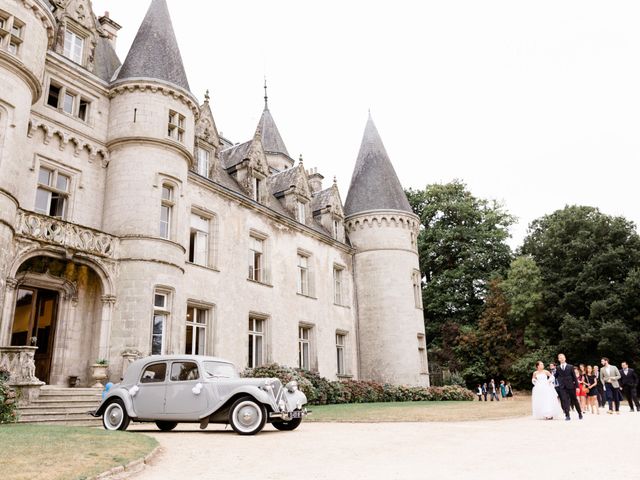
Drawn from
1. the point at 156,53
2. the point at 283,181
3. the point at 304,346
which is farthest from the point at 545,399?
the point at 283,181

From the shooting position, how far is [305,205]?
27859 millimetres

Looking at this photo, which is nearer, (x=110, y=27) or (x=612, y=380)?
(x=612, y=380)

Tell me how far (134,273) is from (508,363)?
29.0 meters

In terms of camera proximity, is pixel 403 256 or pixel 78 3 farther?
pixel 403 256

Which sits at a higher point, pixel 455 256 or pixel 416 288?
pixel 455 256

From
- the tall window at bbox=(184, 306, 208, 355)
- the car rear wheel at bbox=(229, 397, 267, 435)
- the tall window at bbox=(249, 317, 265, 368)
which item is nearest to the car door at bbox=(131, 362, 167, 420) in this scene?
the car rear wheel at bbox=(229, 397, 267, 435)

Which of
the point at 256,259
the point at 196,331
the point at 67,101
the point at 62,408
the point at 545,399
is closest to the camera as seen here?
the point at 62,408

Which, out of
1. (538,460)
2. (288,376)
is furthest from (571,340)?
(538,460)

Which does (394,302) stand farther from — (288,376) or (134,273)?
(134,273)

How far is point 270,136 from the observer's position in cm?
3838

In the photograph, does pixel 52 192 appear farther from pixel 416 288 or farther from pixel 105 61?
pixel 416 288

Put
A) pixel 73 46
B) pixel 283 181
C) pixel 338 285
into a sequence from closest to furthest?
pixel 73 46 < pixel 283 181 < pixel 338 285

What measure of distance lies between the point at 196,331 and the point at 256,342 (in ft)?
11.5

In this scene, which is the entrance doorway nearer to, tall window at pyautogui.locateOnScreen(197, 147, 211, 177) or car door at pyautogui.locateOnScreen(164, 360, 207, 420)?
car door at pyautogui.locateOnScreen(164, 360, 207, 420)
